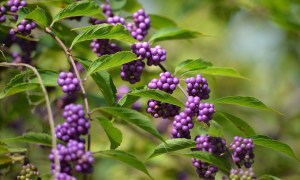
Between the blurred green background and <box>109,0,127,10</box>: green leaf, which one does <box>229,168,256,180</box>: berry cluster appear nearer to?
the blurred green background

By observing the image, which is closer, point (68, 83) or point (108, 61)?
point (68, 83)

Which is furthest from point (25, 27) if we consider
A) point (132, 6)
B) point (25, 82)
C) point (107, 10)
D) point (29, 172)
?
point (132, 6)

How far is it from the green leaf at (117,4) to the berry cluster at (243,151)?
0.97m

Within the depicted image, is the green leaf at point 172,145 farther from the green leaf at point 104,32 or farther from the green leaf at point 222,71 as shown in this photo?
the green leaf at point 104,32

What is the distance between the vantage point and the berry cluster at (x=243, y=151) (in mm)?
1958

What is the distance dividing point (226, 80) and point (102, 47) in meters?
3.74

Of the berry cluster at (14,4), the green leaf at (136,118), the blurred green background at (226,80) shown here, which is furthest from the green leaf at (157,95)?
the berry cluster at (14,4)

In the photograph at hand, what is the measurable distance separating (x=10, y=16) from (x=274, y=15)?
6.29ft

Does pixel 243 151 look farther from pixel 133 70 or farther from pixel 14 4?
pixel 14 4

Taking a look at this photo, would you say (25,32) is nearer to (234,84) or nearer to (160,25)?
(160,25)

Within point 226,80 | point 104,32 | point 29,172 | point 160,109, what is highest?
point 104,32

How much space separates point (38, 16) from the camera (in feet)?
6.73

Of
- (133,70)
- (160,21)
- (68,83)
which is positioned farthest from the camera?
(160,21)

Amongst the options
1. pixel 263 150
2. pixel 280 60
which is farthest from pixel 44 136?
pixel 280 60
